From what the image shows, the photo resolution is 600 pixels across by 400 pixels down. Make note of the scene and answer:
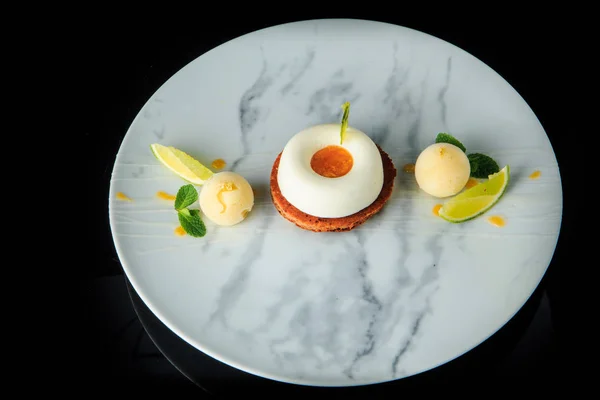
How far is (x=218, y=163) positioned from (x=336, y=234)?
586 mm

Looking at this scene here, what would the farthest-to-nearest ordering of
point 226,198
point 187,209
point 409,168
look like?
point 409,168 < point 187,209 < point 226,198

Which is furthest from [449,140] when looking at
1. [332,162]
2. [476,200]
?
[332,162]

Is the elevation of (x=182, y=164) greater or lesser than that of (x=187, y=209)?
greater

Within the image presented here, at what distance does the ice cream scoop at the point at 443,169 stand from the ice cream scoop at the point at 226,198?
67 centimetres

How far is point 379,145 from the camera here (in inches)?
113

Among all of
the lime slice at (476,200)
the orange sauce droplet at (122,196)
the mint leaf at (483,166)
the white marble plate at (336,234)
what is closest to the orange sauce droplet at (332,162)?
the white marble plate at (336,234)

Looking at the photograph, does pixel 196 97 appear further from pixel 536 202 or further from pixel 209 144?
pixel 536 202

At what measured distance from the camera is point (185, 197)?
267 centimetres

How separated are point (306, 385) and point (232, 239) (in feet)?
2.00

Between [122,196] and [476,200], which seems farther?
[122,196]

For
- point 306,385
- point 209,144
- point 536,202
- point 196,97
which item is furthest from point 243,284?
point 536,202

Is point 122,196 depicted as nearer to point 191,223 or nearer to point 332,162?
point 191,223

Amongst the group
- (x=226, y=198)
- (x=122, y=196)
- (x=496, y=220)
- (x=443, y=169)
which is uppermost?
(x=443, y=169)

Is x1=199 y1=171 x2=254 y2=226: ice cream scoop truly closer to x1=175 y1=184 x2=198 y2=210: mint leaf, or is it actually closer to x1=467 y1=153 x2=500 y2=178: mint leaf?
x1=175 y1=184 x2=198 y2=210: mint leaf
